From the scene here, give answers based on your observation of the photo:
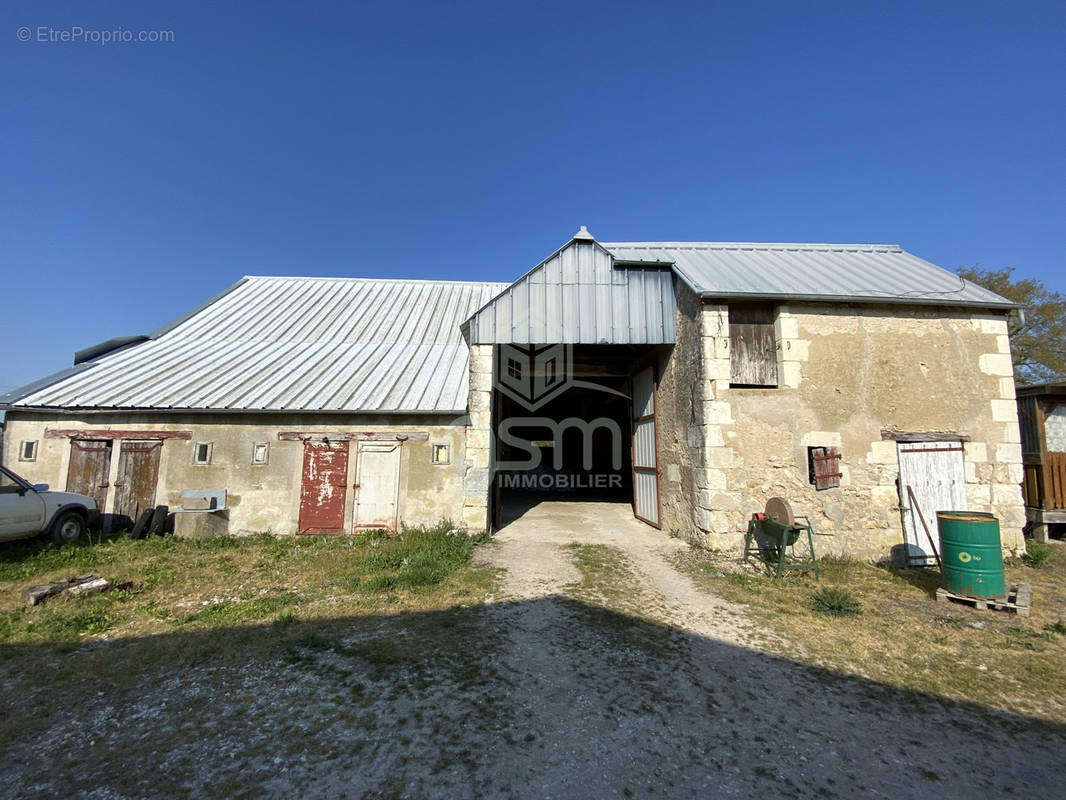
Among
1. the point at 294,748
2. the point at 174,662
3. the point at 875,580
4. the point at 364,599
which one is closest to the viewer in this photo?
the point at 294,748

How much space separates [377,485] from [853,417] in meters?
9.06

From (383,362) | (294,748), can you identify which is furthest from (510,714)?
(383,362)

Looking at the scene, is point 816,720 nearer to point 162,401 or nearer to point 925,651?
point 925,651

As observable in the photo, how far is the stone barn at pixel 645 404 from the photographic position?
311 inches

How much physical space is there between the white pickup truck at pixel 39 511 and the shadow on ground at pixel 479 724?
4318mm

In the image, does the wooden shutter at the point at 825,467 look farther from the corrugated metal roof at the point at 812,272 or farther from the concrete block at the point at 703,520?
the corrugated metal roof at the point at 812,272

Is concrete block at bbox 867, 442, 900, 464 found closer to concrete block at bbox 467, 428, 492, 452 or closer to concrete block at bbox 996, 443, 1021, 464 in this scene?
concrete block at bbox 996, 443, 1021, 464

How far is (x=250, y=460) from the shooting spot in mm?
9484

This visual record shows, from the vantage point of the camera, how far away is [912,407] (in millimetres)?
8000

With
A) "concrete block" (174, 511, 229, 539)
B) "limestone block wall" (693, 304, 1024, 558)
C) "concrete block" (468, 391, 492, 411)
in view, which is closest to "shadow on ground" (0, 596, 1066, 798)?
"limestone block wall" (693, 304, 1024, 558)

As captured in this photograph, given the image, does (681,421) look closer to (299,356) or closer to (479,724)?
(479,724)

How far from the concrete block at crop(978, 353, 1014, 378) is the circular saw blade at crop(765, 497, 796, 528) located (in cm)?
477

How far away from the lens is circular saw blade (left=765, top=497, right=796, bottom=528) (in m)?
6.85

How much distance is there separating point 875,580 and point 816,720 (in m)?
4.56
